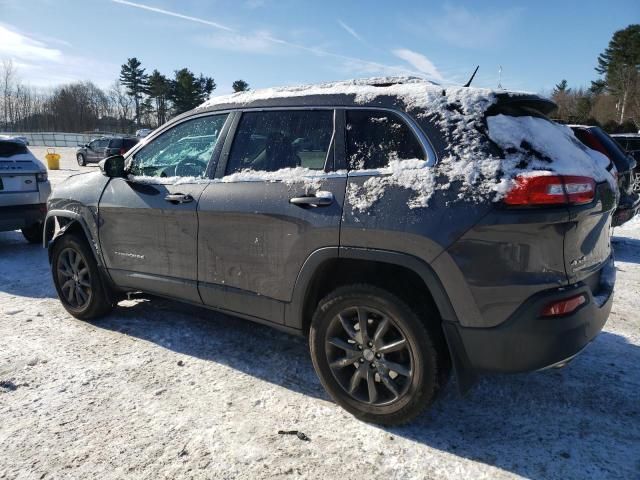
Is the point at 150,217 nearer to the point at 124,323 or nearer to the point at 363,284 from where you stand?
the point at 124,323

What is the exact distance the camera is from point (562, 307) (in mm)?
2271

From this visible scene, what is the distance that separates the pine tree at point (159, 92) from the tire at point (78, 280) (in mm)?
68760

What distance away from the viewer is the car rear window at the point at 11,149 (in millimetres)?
6980

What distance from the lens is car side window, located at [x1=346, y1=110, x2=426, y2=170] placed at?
2590 mm

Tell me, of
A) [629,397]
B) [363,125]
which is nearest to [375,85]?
[363,125]

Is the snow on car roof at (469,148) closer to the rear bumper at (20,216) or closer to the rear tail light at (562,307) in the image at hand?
the rear tail light at (562,307)

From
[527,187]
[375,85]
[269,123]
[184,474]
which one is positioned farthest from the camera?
[269,123]

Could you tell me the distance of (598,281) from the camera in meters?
2.65

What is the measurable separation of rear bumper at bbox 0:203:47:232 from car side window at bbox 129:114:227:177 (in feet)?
12.9

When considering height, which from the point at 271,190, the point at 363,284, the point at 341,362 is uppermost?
the point at 271,190

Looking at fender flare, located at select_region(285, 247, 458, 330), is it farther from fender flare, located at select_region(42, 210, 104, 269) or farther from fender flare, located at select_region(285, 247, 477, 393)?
fender flare, located at select_region(42, 210, 104, 269)

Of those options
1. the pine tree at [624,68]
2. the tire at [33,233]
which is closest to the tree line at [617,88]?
the pine tree at [624,68]

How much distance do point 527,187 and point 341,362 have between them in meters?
1.41

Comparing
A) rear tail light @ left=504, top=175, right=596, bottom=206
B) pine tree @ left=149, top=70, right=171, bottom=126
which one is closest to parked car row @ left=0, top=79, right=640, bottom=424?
rear tail light @ left=504, top=175, right=596, bottom=206
